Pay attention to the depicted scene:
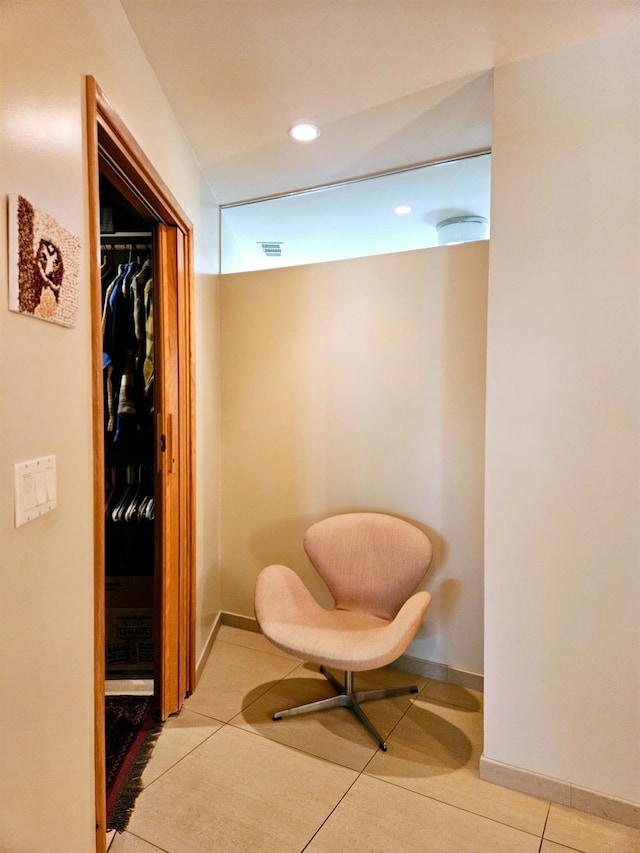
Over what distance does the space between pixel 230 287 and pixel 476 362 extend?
154 centimetres

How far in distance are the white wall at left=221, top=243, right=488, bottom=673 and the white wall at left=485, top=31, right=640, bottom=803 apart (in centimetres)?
57

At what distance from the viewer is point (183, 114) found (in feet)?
6.75

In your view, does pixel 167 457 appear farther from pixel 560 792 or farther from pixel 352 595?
pixel 560 792

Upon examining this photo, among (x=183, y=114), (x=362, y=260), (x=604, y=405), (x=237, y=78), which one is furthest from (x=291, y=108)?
(x=604, y=405)

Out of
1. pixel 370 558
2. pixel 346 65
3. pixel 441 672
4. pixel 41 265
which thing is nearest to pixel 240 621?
pixel 370 558

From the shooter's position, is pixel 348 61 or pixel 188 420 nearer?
pixel 348 61

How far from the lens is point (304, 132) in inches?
86.8

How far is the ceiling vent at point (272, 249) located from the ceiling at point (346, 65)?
3.50 ft

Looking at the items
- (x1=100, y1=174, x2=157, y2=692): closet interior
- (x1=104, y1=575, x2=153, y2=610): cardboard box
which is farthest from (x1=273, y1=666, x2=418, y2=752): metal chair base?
(x1=104, y1=575, x2=153, y2=610): cardboard box

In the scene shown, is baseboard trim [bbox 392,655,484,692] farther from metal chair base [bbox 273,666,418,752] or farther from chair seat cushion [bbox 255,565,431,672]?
chair seat cushion [bbox 255,565,431,672]

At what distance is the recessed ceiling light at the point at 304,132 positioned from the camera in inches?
85.0

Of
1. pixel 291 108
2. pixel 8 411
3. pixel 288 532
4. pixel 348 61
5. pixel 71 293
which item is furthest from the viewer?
pixel 288 532

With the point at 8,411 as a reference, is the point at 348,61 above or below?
above

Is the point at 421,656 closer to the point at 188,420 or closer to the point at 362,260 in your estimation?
the point at 188,420
